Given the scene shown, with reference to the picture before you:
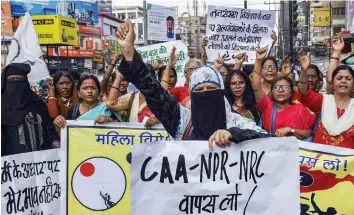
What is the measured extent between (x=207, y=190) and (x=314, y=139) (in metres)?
1.50

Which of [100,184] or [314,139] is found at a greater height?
[314,139]

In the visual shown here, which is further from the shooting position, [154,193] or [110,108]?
[110,108]

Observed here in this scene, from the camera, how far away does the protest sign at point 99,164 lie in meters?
3.99

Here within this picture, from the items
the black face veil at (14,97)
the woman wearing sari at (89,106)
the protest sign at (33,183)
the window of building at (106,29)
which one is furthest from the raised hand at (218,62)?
the window of building at (106,29)

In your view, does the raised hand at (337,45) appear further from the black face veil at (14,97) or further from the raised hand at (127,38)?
the black face veil at (14,97)

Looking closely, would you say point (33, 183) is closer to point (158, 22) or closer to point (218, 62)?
point (218, 62)

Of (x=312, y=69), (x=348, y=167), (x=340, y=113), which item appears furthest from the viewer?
(x=312, y=69)

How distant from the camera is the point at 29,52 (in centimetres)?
508

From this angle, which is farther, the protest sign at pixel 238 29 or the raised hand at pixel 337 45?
the protest sign at pixel 238 29

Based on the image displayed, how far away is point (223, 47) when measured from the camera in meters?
7.18

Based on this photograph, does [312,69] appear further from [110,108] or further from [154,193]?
[154,193]

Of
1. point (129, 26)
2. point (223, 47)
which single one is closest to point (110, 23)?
point (223, 47)

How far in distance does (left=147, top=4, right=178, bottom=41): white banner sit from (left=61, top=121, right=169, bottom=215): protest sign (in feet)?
40.1

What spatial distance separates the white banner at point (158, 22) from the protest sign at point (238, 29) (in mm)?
8907
